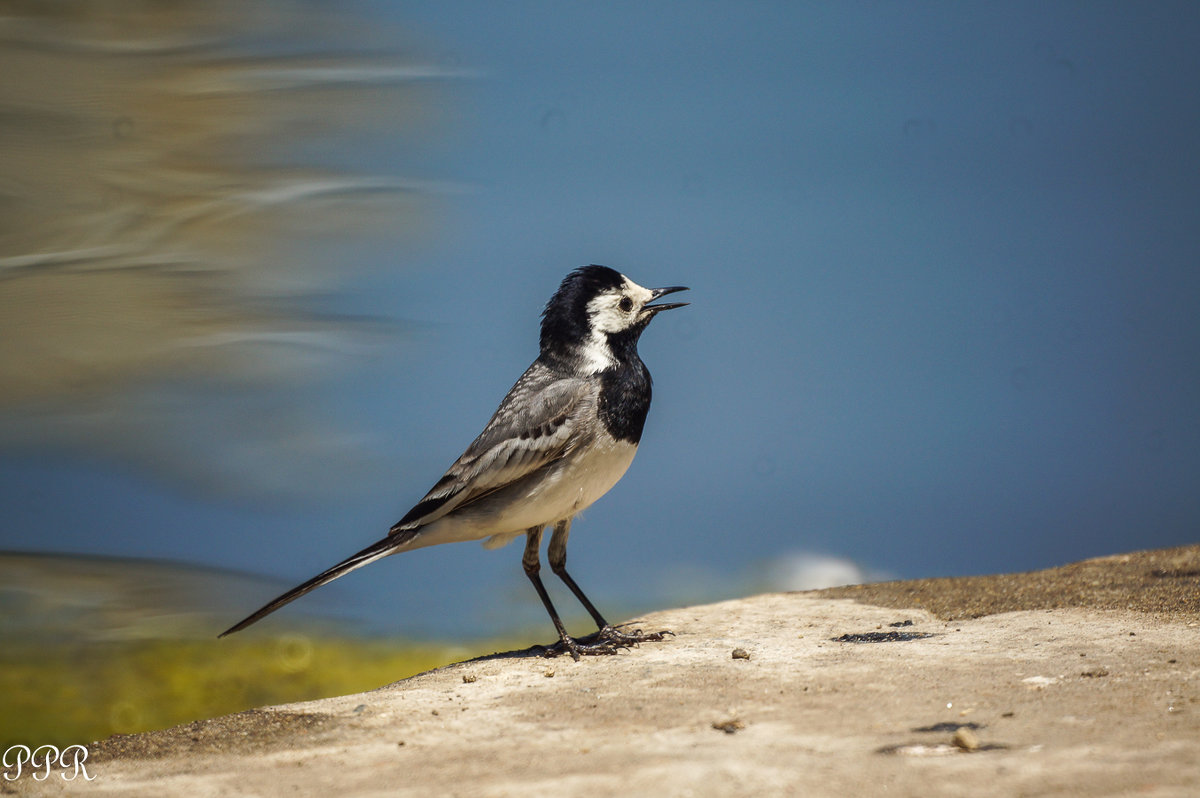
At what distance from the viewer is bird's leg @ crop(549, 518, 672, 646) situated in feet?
21.5

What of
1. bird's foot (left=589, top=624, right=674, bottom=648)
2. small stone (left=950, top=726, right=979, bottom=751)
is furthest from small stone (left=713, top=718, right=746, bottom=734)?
bird's foot (left=589, top=624, right=674, bottom=648)

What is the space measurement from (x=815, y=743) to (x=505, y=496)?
2759 millimetres

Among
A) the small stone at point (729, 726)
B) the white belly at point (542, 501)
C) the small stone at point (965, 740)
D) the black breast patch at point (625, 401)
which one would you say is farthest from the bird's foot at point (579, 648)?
the small stone at point (965, 740)

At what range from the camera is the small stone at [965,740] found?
13.3ft

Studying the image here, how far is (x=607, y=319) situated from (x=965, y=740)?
3.60 meters

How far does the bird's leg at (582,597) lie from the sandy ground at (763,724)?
205 millimetres

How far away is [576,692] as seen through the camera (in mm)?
5355

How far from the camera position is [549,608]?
21.6 feet

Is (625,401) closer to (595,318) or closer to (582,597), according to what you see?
(595,318)

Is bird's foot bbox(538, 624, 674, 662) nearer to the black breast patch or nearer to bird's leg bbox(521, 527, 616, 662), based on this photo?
bird's leg bbox(521, 527, 616, 662)

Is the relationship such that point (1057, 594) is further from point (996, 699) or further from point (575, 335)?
point (575, 335)

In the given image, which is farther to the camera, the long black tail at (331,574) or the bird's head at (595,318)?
the bird's head at (595,318)

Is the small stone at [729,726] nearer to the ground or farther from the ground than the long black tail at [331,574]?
nearer to the ground

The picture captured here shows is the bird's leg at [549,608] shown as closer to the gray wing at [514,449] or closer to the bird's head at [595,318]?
the gray wing at [514,449]
